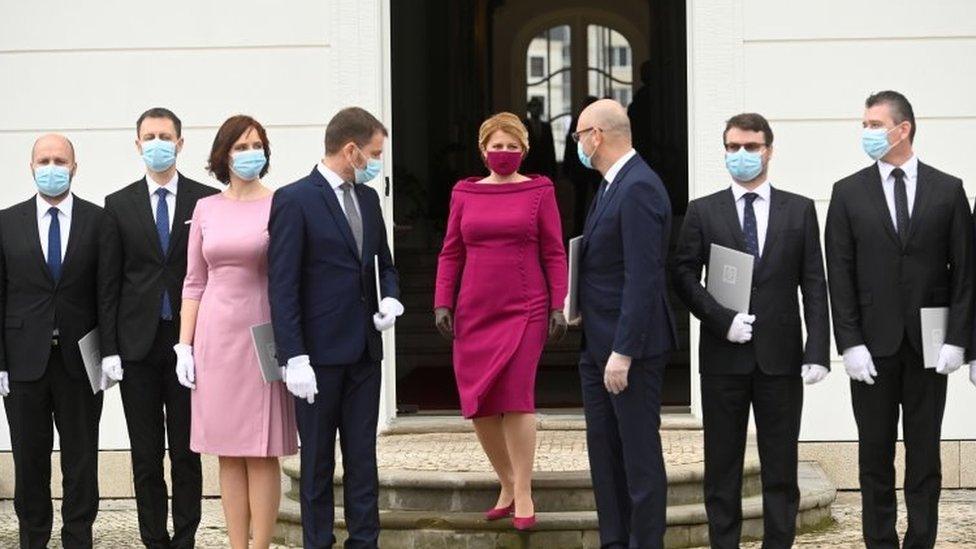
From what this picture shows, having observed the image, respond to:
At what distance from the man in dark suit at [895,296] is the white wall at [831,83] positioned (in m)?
2.07

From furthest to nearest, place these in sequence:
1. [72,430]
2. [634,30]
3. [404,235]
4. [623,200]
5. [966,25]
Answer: [634,30], [404,235], [966,25], [72,430], [623,200]

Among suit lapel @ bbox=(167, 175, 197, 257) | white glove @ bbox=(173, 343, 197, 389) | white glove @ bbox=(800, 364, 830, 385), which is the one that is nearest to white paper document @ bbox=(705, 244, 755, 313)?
white glove @ bbox=(800, 364, 830, 385)

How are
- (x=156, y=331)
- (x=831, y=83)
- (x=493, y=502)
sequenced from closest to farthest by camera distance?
(x=156, y=331)
(x=493, y=502)
(x=831, y=83)

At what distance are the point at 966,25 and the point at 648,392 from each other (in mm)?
3256

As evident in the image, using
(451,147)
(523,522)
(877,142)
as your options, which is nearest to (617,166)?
(877,142)

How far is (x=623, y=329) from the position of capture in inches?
231

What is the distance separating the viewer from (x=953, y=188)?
6125 millimetres

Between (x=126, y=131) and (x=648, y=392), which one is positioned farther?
(x=126, y=131)

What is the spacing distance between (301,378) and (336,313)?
11.1 inches

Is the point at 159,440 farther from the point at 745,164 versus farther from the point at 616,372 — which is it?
the point at 745,164

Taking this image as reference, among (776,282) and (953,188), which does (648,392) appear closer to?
(776,282)

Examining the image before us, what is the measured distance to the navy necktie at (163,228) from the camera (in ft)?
21.4

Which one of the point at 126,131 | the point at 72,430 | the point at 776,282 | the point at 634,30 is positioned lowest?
the point at 72,430

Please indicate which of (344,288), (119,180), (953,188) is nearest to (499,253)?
(344,288)
